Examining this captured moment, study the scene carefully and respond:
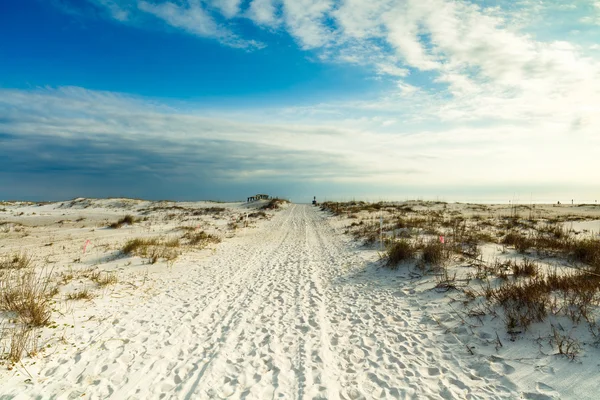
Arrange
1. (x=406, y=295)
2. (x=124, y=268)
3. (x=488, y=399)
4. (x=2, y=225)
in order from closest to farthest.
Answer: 1. (x=488, y=399)
2. (x=406, y=295)
3. (x=124, y=268)
4. (x=2, y=225)

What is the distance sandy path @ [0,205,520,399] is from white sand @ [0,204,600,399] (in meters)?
0.02

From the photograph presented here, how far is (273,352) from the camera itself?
17.6 feet

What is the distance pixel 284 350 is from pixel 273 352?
7.9 inches

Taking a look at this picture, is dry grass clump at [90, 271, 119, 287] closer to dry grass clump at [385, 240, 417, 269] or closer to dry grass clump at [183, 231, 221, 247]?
dry grass clump at [183, 231, 221, 247]

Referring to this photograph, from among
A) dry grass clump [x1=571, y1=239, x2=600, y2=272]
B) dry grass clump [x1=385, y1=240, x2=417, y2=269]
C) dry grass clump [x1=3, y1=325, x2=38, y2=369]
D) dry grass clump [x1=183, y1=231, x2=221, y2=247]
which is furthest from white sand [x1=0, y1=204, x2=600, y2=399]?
dry grass clump [x1=183, y1=231, x2=221, y2=247]

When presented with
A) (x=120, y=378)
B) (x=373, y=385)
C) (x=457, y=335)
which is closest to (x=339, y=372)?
(x=373, y=385)

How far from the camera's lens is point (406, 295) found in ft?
27.1

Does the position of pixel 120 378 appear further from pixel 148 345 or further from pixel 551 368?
pixel 551 368

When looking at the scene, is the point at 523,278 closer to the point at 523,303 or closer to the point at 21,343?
the point at 523,303

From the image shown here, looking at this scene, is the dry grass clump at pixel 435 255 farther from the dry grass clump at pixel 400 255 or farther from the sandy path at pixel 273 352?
the sandy path at pixel 273 352

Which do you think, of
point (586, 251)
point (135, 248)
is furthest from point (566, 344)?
point (135, 248)

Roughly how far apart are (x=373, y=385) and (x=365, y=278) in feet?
19.4

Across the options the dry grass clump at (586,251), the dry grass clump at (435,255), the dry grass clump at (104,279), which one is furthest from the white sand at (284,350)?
the dry grass clump at (586,251)

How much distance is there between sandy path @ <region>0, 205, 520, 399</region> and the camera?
14.0 ft
